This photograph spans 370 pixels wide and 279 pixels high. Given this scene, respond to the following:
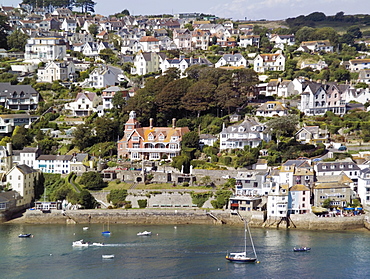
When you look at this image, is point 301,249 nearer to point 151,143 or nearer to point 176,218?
point 176,218

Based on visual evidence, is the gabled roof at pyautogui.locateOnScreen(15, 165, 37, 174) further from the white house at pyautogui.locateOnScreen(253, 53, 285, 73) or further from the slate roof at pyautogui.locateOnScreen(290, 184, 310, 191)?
the white house at pyautogui.locateOnScreen(253, 53, 285, 73)

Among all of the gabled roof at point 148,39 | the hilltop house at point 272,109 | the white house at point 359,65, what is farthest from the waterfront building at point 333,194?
the gabled roof at point 148,39

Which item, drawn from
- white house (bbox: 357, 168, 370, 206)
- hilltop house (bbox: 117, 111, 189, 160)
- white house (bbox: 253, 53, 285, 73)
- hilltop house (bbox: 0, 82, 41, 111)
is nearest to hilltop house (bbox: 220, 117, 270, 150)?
hilltop house (bbox: 117, 111, 189, 160)

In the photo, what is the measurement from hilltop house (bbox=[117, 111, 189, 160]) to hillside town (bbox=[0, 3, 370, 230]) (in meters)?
0.09

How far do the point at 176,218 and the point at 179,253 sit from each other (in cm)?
813

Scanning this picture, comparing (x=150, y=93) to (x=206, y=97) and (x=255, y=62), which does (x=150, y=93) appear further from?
(x=255, y=62)

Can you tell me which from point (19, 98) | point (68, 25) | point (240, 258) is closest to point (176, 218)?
point (240, 258)

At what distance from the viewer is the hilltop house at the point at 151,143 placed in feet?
179

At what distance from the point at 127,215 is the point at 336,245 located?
14.6 meters

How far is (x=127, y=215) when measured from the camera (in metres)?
46.7

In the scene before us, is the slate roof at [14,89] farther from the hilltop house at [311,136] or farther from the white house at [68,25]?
the white house at [68,25]

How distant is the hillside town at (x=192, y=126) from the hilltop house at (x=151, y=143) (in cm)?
9

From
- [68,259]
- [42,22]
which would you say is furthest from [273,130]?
[42,22]

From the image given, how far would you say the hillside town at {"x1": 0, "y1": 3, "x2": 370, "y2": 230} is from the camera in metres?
47.8
